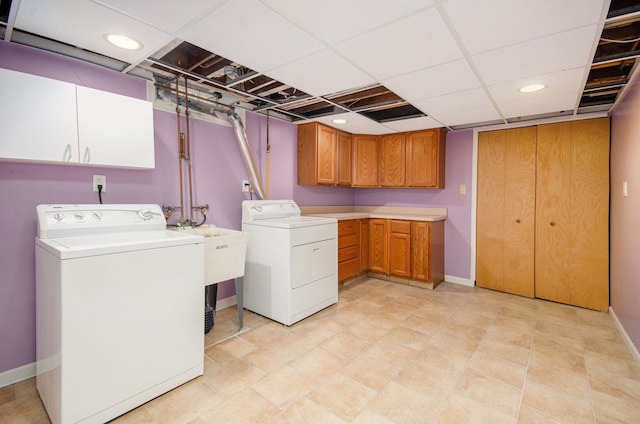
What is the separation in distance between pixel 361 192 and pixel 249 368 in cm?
344

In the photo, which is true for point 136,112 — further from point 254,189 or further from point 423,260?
point 423,260

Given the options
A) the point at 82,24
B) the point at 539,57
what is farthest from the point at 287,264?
the point at 539,57

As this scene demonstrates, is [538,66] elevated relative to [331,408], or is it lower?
elevated

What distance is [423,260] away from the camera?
378cm

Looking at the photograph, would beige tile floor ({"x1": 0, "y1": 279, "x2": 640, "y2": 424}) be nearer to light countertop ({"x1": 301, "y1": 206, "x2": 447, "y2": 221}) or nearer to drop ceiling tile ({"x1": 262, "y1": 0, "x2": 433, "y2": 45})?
light countertop ({"x1": 301, "y1": 206, "x2": 447, "y2": 221})

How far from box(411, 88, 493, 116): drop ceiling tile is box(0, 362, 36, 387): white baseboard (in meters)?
3.59

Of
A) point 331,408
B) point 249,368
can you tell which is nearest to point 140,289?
point 249,368

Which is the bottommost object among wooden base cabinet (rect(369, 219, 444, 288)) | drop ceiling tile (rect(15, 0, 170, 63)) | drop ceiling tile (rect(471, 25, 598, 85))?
wooden base cabinet (rect(369, 219, 444, 288))

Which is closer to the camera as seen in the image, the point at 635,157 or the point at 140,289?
the point at 140,289

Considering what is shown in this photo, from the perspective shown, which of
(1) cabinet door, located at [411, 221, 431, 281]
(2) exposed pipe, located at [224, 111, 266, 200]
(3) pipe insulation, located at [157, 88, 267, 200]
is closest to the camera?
(3) pipe insulation, located at [157, 88, 267, 200]

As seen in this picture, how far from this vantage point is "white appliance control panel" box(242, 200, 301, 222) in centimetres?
301

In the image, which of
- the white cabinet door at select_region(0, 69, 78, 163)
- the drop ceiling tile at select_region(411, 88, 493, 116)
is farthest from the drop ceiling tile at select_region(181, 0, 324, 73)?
the drop ceiling tile at select_region(411, 88, 493, 116)

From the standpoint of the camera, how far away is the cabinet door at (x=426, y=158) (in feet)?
12.9

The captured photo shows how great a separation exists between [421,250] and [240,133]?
2568 mm
